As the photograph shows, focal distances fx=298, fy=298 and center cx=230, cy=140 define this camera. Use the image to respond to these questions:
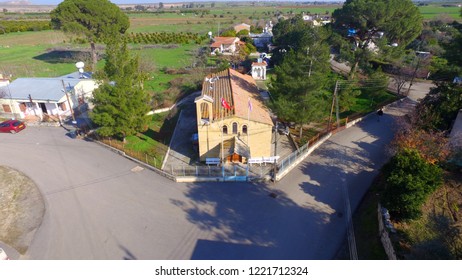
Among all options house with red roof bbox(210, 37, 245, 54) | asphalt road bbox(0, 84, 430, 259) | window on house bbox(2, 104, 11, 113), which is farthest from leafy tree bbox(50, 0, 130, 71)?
asphalt road bbox(0, 84, 430, 259)

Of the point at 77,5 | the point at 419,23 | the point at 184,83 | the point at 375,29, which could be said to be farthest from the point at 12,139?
the point at 419,23

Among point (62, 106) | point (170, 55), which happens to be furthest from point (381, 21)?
point (170, 55)

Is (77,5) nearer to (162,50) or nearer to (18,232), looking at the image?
(162,50)

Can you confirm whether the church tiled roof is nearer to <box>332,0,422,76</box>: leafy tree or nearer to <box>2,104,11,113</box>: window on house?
<box>332,0,422,76</box>: leafy tree

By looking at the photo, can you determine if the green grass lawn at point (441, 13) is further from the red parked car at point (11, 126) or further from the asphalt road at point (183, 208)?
the red parked car at point (11, 126)

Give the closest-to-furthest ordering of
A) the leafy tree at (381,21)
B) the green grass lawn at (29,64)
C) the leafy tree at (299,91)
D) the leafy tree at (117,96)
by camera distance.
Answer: the leafy tree at (117,96) → the leafy tree at (299,91) → the leafy tree at (381,21) → the green grass lawn at (29,64)

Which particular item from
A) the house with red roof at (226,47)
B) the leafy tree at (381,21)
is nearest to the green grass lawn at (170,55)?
the house with red roof at (226,47)

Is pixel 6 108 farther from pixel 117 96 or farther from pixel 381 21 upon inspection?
pixel 381 21
